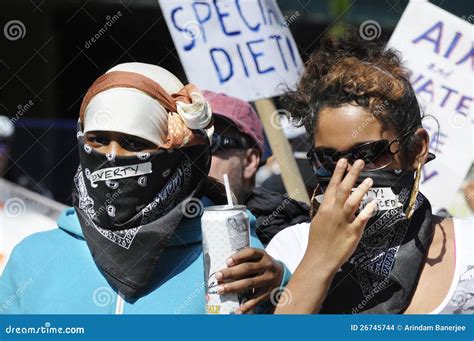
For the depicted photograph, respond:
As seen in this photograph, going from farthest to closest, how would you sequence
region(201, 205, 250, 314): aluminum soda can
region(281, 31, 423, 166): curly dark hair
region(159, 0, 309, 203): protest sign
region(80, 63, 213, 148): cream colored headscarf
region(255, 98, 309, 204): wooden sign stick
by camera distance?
region(159, 0, 309, 203): protest sign < region(255, 98, 309, 204): wooden sign stick < region(281, 31, 423, 166): curly dark hair < region(80, 63, 213, 148): cream colored headscarf < region(201, 205, 250, 314): aluminum soda can

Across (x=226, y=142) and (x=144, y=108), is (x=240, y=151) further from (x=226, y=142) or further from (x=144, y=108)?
(x=144, y=108)

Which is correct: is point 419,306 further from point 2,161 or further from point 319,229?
point 2,161

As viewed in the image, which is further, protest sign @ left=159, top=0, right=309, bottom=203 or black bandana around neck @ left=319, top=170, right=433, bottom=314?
protest sign @ left=159, top=0, right=309, bottom=203

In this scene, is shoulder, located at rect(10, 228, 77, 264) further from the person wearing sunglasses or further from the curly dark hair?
the curly dark hair

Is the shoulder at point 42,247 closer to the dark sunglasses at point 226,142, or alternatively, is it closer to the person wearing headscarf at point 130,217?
the person wearing headscarf at point 130,217

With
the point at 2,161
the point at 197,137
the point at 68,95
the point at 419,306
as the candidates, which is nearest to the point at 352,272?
the point at 419,306

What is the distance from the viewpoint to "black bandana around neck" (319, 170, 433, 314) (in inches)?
95.0

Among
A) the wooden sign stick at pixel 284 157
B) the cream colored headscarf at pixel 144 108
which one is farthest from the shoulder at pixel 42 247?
the wooden sign stick at pixel 284 157

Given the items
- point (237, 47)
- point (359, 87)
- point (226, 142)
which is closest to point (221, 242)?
point (359, 87)

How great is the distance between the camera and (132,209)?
2420 millimetres

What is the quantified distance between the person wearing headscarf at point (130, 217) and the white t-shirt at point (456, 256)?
102mm

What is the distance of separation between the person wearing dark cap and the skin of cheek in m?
0.82

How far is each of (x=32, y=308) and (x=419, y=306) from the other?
3.52ft

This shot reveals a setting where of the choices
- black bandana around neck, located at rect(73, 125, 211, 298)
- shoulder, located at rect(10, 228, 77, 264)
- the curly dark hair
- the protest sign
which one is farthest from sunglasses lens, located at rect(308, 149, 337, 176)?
the protest sign
